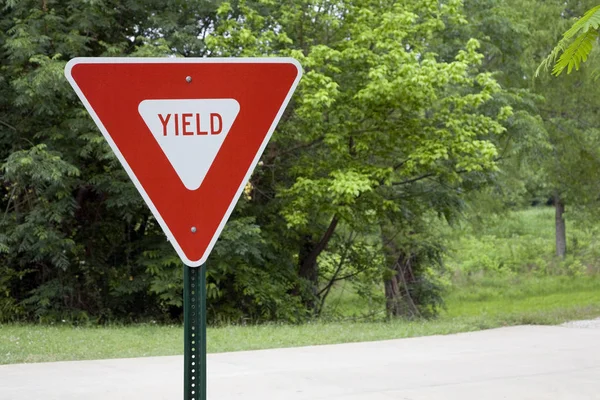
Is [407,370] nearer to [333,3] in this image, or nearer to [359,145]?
[359,145]

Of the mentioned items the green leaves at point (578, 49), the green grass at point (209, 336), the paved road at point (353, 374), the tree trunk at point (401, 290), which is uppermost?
the green leaves at point (578, 49)

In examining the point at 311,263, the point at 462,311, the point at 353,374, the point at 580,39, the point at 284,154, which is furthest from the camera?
the point at 462,311

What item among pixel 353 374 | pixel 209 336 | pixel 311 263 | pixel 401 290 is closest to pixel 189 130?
pixel 353 374

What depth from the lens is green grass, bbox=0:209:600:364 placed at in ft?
37.4

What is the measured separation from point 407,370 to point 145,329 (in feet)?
20.1

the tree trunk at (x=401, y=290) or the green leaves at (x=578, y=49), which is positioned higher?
the green leaves at (x=578, y=49)

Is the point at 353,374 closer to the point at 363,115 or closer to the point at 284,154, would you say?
the point at 363,115

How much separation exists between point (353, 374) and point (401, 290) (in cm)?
1287

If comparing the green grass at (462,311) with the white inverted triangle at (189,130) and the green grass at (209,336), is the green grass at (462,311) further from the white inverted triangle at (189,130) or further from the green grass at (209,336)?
the white inverted triangle at (189,130)

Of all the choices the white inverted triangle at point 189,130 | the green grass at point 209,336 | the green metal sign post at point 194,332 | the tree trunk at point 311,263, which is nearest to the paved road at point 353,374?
the green grass at point 209,336

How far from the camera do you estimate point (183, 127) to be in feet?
9.50

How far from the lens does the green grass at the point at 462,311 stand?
37.4ft

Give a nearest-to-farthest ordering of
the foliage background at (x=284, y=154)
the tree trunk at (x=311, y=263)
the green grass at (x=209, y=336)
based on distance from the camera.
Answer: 1. the green grass at (x=209, y=336)
2. the foliage background at (x=284, y=154)
3. the tree trunk at (x=311, y=263)

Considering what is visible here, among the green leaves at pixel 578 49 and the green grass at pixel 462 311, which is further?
the green grass at pixel 462 311
